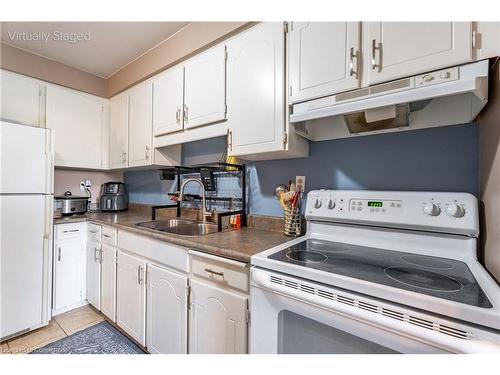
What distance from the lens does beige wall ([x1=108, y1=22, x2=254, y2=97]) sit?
5.00 ft

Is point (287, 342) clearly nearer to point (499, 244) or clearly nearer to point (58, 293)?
point (499, 244)

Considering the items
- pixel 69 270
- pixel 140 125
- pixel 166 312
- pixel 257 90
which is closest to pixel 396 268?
pixel 257 90

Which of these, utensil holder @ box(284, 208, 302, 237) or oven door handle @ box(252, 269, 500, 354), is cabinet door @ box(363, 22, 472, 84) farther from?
oven door handle @ box(252, 269, 500, 354)

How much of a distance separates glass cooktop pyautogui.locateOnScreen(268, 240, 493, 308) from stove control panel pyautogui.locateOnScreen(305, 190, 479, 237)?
13 centimetres

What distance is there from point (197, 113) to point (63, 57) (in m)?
1.63

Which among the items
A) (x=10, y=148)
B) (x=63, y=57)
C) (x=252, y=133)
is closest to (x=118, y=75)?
(x=63, y=57)

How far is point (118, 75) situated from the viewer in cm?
239

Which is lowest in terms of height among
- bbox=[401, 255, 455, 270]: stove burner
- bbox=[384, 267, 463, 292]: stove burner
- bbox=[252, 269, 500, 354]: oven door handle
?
bbox=[252, 269, 500, 354]: oven door handle

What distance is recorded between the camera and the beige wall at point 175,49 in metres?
1.52

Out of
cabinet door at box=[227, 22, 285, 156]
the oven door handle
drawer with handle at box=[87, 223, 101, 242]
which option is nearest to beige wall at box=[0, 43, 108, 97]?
drawer with handle at box=[87, 223, 101, 242]

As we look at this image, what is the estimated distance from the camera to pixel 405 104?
102cm

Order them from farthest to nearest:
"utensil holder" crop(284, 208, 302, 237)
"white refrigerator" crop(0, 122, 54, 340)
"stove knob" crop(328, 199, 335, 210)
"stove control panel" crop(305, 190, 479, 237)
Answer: "white refrigerator" crop(0, 122, 54, 340) → "utensil holder" crop(284, 208, 302, 237) → "stove knob" crop(328, 199, 335, 210) → "stove control panel" crop(305, 190, 479, 237)

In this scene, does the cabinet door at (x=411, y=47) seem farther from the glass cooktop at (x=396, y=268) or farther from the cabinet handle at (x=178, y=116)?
the cabinet handle at (x=178, y=116)

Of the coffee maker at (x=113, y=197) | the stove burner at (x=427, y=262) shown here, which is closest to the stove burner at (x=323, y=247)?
the stove burner at (x=427, y=262)
